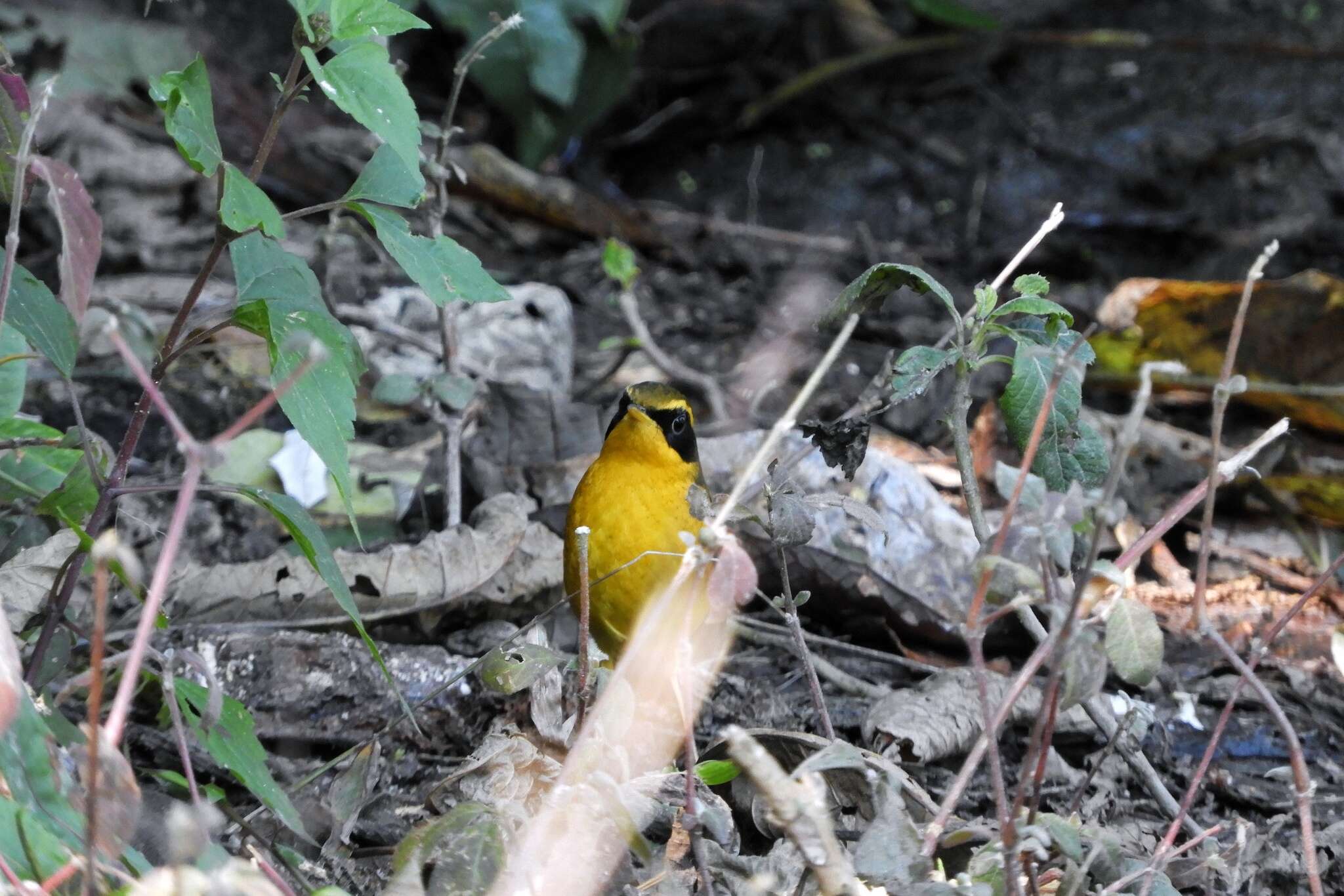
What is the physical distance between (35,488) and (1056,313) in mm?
2021

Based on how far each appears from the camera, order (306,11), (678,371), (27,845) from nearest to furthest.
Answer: (27,845)
(306,11)
(678,371)

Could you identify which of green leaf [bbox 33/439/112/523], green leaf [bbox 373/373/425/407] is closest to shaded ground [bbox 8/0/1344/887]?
green leaf [bbox 373/373/425/407]

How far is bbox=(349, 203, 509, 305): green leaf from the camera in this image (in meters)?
2.20

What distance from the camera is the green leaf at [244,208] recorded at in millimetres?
1985

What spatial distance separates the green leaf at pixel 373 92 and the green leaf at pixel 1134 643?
125 cm

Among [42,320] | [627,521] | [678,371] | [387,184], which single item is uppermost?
[387,184]

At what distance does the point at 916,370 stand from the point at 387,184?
976 millimetres

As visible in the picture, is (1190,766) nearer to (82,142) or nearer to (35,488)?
(35,488)

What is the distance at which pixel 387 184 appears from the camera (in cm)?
228

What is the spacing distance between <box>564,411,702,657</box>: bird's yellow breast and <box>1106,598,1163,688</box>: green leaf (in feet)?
5.64

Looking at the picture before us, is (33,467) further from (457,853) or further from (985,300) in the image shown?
(985,300)

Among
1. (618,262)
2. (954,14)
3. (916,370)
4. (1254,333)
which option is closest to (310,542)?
(916,370)

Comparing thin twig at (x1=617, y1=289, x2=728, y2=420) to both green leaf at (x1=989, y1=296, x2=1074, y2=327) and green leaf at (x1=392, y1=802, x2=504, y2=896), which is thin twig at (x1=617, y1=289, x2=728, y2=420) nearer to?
green leaf at (x1=989, y1=296, x2=1074, y2=327)

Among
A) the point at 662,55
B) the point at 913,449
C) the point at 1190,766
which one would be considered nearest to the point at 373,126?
the point at 1190,766
